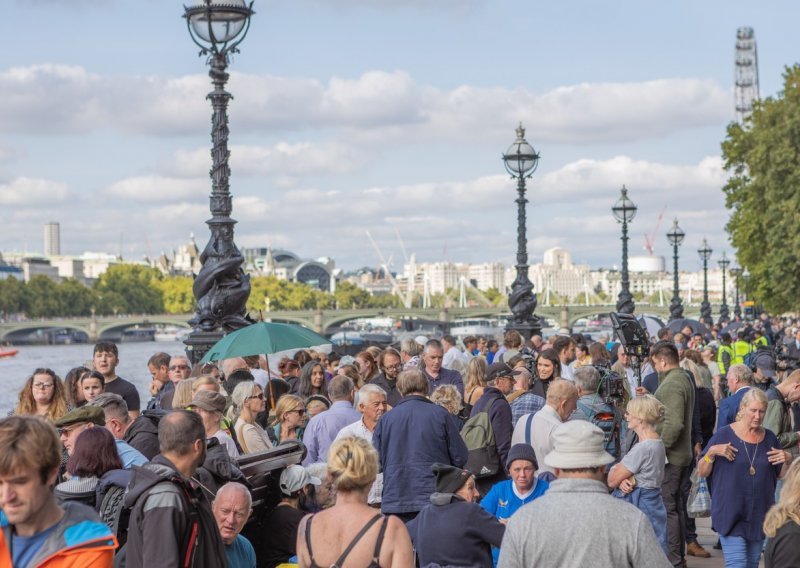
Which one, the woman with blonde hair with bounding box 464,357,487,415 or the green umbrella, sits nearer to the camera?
the woman with blonde hair with bounding box 464,357,487,415

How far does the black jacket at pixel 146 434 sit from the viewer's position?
6836 millimetres

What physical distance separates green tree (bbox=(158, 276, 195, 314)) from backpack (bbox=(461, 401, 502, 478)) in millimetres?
152842

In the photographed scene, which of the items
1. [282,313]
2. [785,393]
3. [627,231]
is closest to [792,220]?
[627,231]

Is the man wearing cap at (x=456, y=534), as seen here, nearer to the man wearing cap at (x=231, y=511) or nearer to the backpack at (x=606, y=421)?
the man wearing cap at (x=231, y=511)

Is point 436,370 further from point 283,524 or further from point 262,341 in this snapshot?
point 283,524

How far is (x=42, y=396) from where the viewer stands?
796 cm

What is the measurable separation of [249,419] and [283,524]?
1.73 metres

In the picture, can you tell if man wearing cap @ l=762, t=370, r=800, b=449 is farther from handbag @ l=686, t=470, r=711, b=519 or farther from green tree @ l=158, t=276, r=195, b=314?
green tree @ l=158, t=276, r=195, b=314

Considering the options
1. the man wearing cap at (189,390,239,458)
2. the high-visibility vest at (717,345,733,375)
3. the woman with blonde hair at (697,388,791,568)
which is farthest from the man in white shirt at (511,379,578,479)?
the high-visibility vest at (717,345,733,375)

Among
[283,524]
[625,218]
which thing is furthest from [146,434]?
[625,218]

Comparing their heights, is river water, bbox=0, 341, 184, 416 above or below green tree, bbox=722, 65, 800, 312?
below

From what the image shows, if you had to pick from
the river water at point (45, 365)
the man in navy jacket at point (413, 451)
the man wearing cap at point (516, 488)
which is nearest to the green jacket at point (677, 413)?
the man in navy jacket at point (413, 451)

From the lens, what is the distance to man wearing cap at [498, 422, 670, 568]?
4.24m

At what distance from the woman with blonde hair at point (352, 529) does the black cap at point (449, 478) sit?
3.27ft
